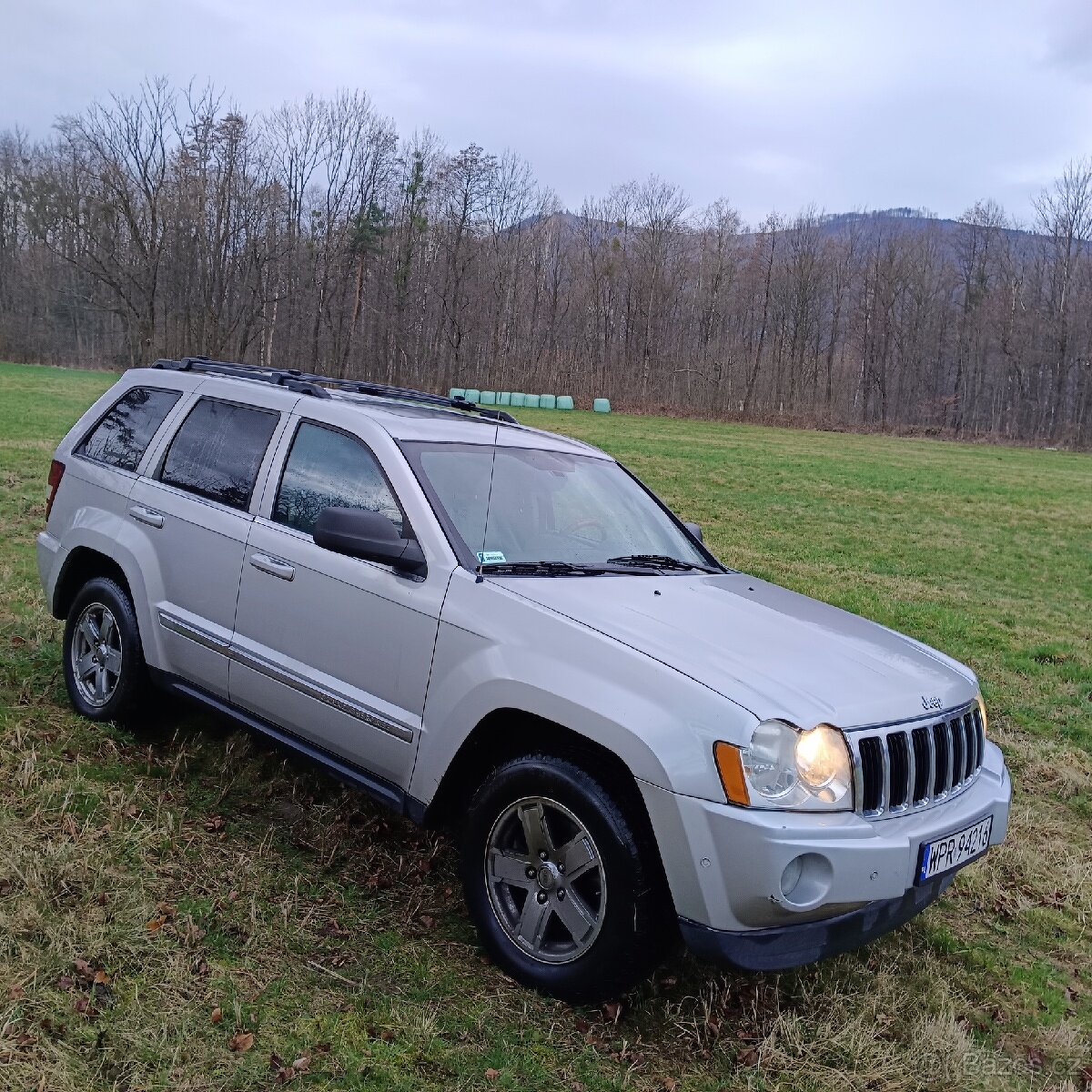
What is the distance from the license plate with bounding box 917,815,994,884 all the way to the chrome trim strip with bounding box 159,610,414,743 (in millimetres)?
1719

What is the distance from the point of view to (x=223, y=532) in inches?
167

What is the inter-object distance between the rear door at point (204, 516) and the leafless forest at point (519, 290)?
104 feet

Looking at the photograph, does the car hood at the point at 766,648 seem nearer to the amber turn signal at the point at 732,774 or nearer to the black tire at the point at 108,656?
the amber turn signal at the point at 732,774

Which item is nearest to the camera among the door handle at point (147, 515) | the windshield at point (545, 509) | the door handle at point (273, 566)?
the windshield at point (545, 509)

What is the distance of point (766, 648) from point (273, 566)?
2011 millimetres

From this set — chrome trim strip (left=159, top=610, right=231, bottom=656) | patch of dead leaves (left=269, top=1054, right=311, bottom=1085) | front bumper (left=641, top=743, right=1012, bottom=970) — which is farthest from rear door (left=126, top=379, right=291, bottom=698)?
front bumper (left=641, top=743, right=1012, bottom=970)

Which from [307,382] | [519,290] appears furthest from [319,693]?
[519,290]

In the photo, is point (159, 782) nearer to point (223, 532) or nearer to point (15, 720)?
point (15, 720)

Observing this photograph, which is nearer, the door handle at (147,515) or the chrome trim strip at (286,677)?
the chrome trim strip at (286,677)

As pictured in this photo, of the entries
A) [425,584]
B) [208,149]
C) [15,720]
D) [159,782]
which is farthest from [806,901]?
[208,149]

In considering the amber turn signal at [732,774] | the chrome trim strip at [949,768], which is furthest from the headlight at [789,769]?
the chrome trim strip at [949,768]

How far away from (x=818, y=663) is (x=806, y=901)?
2.63 ft

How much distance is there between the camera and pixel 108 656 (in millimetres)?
4848

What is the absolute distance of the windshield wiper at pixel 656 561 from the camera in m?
4.05
